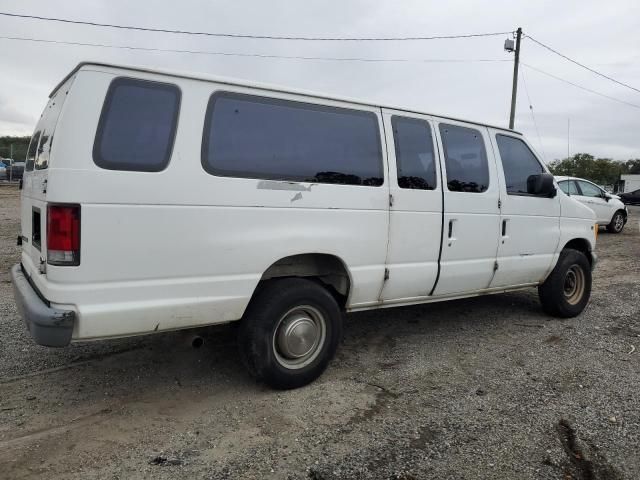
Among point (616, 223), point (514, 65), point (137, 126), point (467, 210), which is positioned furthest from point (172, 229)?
point (514, 65)

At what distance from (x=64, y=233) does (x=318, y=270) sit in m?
1.87

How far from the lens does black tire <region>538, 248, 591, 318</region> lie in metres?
5.98

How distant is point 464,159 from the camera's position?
16.3 ft

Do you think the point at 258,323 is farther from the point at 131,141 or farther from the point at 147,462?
the point at 131,141

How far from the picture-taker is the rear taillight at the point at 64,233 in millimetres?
2969

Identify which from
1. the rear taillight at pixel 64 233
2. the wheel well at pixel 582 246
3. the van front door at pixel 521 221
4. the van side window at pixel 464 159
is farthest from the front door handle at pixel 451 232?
the rear taillight at pixel 64 233

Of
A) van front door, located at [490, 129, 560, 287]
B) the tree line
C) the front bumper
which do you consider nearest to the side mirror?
van front door, located at [490, 129, 560, 287]

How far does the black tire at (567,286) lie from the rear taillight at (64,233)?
4995 millimetres

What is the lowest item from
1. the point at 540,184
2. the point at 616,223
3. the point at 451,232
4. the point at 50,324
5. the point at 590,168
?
the point at 50,324

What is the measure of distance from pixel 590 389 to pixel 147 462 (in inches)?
129

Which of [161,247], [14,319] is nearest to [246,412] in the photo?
[161,247]

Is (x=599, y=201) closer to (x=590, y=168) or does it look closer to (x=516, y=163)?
(x=516, y=163)

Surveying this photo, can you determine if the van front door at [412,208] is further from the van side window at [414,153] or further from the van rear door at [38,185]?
the van rear door at [38,185]

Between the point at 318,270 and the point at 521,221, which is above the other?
A: the point at 521,221
